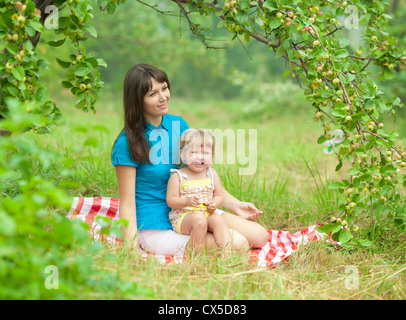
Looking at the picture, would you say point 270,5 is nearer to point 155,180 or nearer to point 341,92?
point 341,92

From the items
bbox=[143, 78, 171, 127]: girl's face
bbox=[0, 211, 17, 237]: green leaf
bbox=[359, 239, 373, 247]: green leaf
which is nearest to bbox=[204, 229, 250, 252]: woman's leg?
bbox=[359, 239, 373, 247]: green leaf

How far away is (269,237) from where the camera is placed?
285 cm

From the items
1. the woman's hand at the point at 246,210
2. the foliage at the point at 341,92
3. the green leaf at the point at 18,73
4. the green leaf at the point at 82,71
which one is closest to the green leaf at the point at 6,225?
the green leaf at the point at 18,73

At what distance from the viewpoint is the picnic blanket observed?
2467 mm

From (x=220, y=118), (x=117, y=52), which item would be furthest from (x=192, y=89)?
(x=220, y=118)

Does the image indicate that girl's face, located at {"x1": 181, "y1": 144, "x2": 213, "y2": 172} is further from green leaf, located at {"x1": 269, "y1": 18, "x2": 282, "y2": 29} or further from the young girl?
green leaf, located at {"x1": 269, "y1": 18, "x2": 282, "y2": 29}

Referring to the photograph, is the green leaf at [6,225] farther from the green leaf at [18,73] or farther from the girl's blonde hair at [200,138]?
the girl's blonde hair at [200,138]

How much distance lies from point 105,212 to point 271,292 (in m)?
1.37

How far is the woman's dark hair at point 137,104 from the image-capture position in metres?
2.48

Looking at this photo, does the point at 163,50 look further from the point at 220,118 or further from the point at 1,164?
the point at 1,164

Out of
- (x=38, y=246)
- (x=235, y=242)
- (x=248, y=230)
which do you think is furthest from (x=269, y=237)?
(x=38, y=246)

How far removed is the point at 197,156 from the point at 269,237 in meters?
0.77

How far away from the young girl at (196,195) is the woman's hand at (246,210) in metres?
0.18

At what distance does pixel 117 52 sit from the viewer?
941 cm
